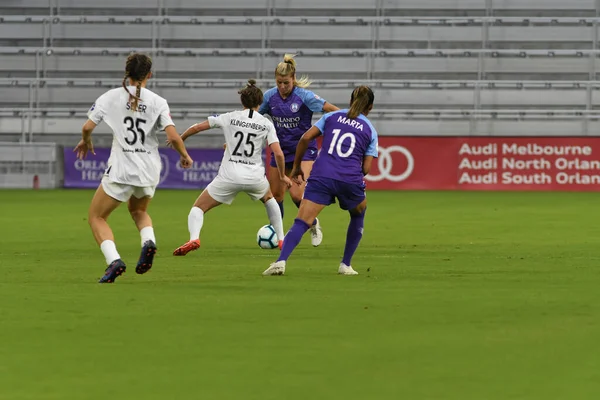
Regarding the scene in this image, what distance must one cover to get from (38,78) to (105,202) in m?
25.6

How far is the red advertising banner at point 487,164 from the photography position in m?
31.1

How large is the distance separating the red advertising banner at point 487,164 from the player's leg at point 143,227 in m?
20.6

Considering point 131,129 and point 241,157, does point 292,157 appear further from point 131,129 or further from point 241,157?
point 131,129

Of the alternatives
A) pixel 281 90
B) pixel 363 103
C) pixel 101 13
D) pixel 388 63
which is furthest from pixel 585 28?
pixel 363 103

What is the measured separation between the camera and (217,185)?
43.6 feet

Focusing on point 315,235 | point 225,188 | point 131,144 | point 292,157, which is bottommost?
point 315,235

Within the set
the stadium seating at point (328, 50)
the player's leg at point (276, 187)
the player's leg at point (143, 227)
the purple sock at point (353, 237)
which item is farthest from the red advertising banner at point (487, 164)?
the player's leg at point (143, 227)

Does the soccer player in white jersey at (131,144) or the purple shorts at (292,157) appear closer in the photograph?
the soccer player in white jersey at (131,144)

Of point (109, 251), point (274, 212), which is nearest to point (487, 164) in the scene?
point (274, 212)

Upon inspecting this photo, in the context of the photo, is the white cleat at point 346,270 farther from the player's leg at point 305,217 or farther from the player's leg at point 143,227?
the player's leg at point 143,227

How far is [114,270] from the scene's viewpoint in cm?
988

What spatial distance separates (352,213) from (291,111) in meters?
3.62

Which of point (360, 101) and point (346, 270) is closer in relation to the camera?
point (360, 101)

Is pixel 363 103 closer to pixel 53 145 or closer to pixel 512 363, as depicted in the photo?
pixel 512 363
